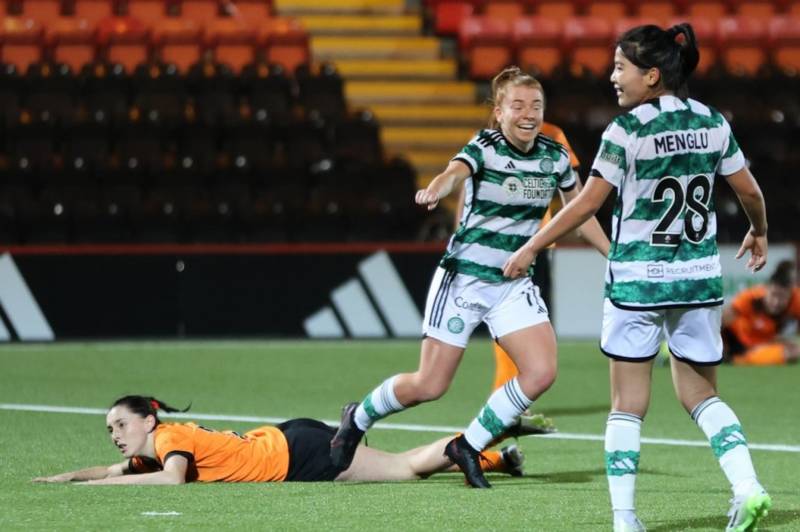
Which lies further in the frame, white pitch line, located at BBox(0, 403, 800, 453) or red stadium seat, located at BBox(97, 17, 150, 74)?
red stadium seat, located at BBox(97, 17, 150, 74)

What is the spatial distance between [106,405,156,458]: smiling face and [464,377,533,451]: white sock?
4.77 feet

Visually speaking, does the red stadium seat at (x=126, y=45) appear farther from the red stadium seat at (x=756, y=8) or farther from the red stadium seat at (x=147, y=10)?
the red stadium seat at (x=756, y=8)

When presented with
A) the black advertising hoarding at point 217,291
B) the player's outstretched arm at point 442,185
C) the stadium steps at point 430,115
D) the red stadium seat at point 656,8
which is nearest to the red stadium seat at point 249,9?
the stadium steps at point 430,115

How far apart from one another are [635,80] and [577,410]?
A: 5.61 metres

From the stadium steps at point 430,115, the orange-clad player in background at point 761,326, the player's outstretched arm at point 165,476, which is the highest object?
the player's outstretched arm at point 165,476

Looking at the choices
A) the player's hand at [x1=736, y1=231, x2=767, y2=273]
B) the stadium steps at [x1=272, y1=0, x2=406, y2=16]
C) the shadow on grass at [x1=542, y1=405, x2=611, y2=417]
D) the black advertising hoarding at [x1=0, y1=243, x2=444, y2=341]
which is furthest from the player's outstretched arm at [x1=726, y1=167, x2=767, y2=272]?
the stadium steps at [x1=272, y1=0, x2=406, y2=16]

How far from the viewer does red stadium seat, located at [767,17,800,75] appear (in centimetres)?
2134

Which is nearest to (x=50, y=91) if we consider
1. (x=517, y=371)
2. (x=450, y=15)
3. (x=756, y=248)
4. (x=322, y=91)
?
(x=322, y=91)

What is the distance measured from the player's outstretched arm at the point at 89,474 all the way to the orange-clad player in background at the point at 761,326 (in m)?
8.19

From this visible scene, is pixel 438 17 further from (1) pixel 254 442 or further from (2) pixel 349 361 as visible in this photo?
(1) pixel 254 442

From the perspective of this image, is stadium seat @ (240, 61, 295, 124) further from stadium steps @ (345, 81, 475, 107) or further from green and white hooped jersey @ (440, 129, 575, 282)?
green and white hooped jersey @ (440, 129, 575, 282)

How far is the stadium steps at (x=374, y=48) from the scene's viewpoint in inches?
832

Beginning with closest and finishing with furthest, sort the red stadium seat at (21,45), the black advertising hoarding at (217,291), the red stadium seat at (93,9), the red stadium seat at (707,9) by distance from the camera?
the black advertising hoarding at (217,291) → the red stadium seat at (21,45) → the red stadium seat at (93,9) → the red stadium seat at (707,9)

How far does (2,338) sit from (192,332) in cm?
179
